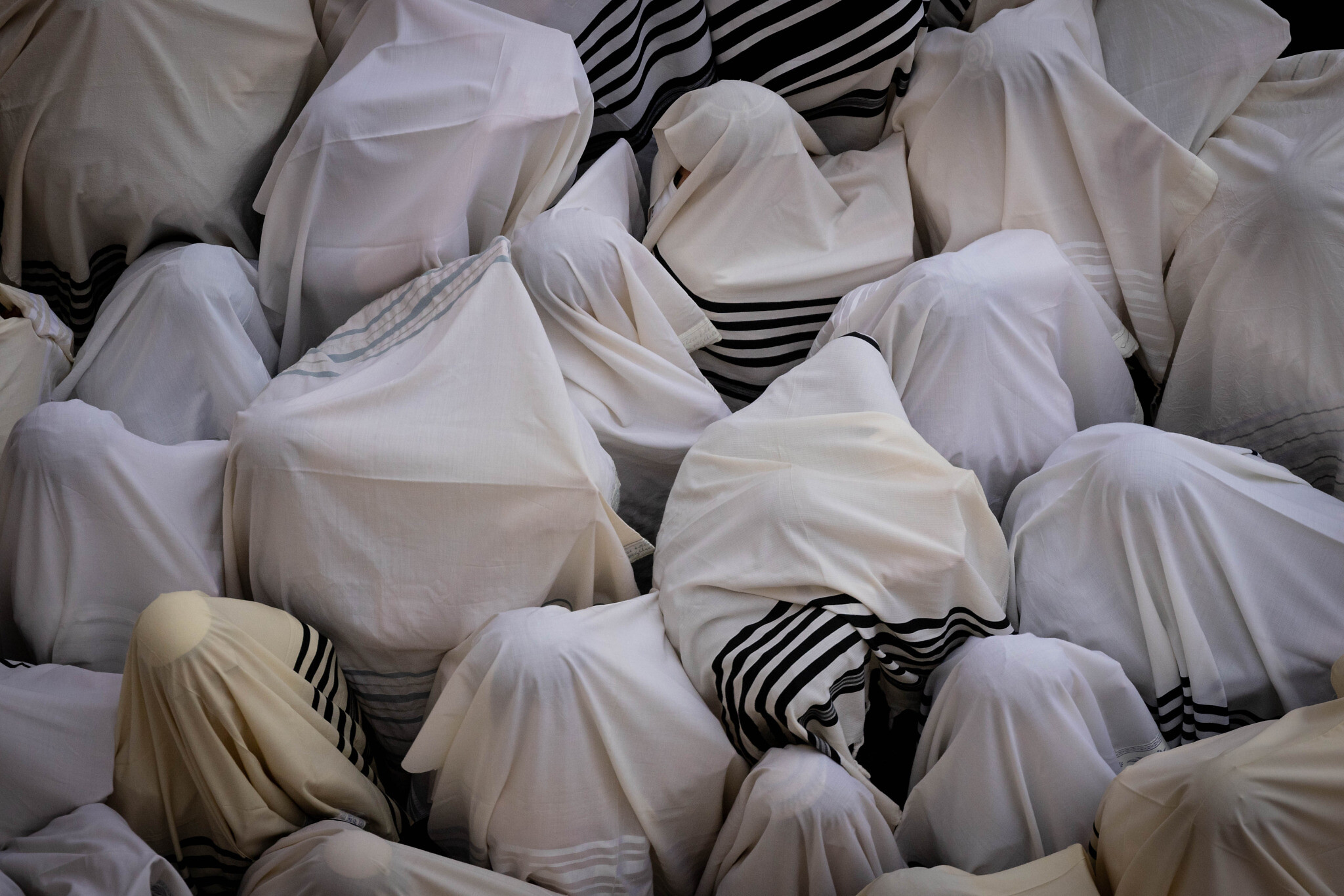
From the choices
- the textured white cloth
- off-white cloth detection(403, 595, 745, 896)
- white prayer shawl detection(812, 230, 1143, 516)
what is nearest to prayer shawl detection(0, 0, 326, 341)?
off-white cloth detection(403, 595, 745, 896)

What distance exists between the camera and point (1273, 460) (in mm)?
1322

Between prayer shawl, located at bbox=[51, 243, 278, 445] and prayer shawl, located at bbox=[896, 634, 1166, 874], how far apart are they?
841 millimetres

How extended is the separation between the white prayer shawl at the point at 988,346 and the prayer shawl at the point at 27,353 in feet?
3.13

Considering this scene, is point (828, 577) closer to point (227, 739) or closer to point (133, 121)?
point (227, 739)

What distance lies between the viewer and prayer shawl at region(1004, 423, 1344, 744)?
111 cm

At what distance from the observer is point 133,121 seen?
1316 mm

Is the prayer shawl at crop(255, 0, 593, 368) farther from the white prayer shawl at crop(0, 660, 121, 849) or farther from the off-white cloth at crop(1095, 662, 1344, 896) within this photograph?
the off-white cloth at crop(1095, 662, 1344, 896)

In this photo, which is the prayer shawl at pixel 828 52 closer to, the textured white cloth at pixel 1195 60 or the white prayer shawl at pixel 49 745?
the textured white cloth at pixel 1195 60

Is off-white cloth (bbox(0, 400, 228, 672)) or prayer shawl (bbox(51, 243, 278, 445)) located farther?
prayer shawl (bbox(51, 243, 278, 445))

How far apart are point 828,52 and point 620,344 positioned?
1.58ft

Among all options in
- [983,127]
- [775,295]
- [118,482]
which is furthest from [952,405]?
[118,482]

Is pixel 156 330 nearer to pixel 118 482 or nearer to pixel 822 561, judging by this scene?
pixel 118 482

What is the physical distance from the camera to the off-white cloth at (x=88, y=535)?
3.58 feet

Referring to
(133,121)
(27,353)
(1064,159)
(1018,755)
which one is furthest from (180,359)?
(1064,159)
